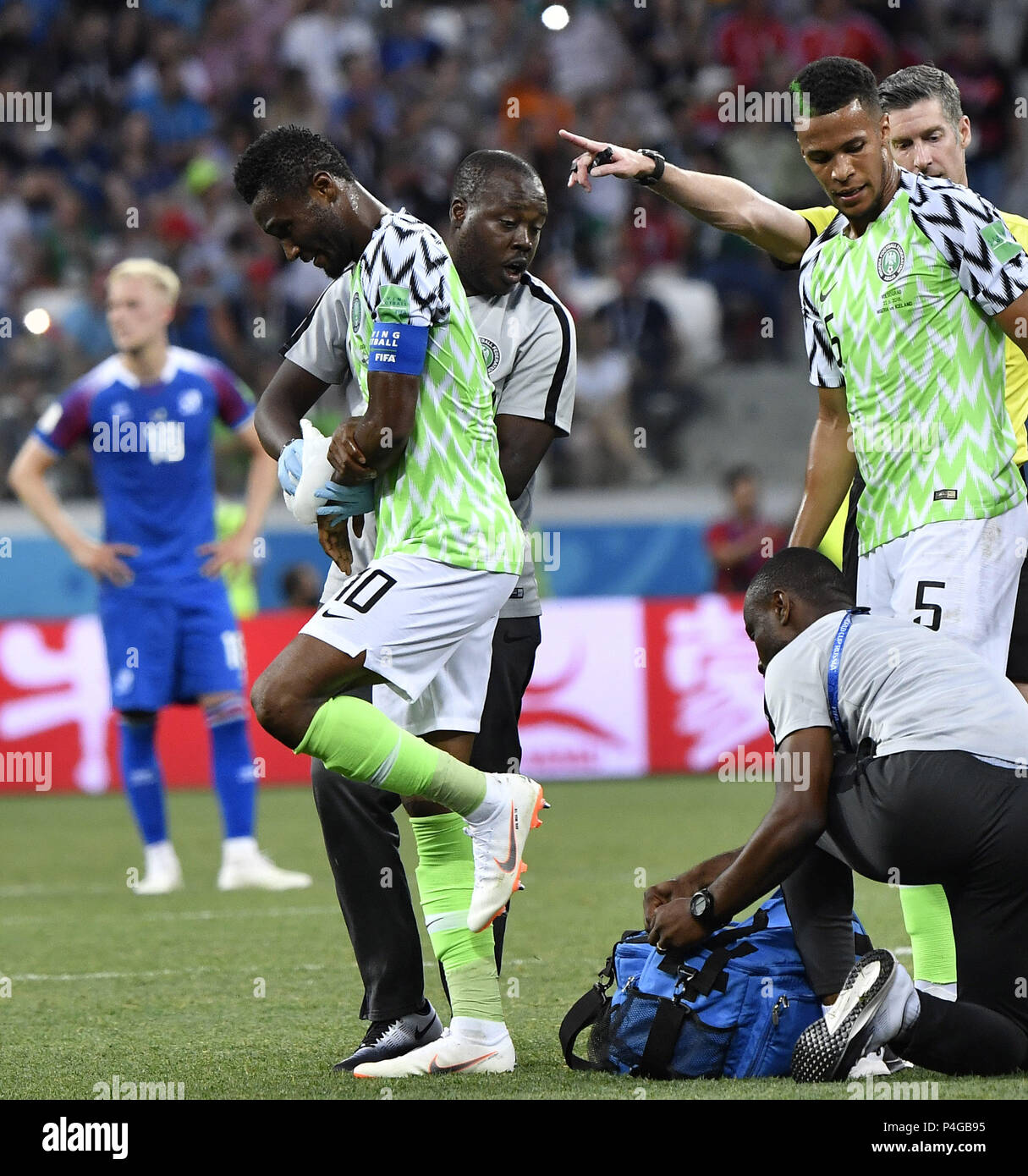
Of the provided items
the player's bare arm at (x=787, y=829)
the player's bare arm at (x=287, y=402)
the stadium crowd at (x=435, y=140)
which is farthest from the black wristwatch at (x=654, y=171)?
the stadium crowd at (x=435, y=140)

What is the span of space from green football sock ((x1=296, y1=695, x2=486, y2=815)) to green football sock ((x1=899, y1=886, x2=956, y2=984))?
1.18 metres

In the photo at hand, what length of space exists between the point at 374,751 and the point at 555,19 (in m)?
14.0

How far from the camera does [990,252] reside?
424cm

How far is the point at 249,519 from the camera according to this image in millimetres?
8609

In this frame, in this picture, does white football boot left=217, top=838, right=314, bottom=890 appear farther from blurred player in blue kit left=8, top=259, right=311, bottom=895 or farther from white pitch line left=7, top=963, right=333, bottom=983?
white pitch line left=7, top=963, right=333, bottom=983

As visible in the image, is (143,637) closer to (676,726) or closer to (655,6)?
(676,726)

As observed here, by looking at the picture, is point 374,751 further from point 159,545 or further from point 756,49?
point 756,49

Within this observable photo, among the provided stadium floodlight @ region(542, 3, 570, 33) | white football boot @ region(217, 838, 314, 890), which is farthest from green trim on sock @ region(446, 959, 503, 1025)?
stadium floodlight @ region(542, 3, 570, 33)

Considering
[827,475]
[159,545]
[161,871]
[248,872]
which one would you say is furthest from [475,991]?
[159,545]

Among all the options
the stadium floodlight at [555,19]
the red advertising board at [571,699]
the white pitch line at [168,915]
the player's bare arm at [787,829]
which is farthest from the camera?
the stadium floodlight at [555,19]

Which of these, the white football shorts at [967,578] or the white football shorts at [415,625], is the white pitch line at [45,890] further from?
the white football shorts at [967,578]

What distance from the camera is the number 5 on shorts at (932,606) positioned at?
430 centimetres

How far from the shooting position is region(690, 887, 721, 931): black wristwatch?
157 inches

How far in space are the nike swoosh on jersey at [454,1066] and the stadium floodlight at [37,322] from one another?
1133 cm
